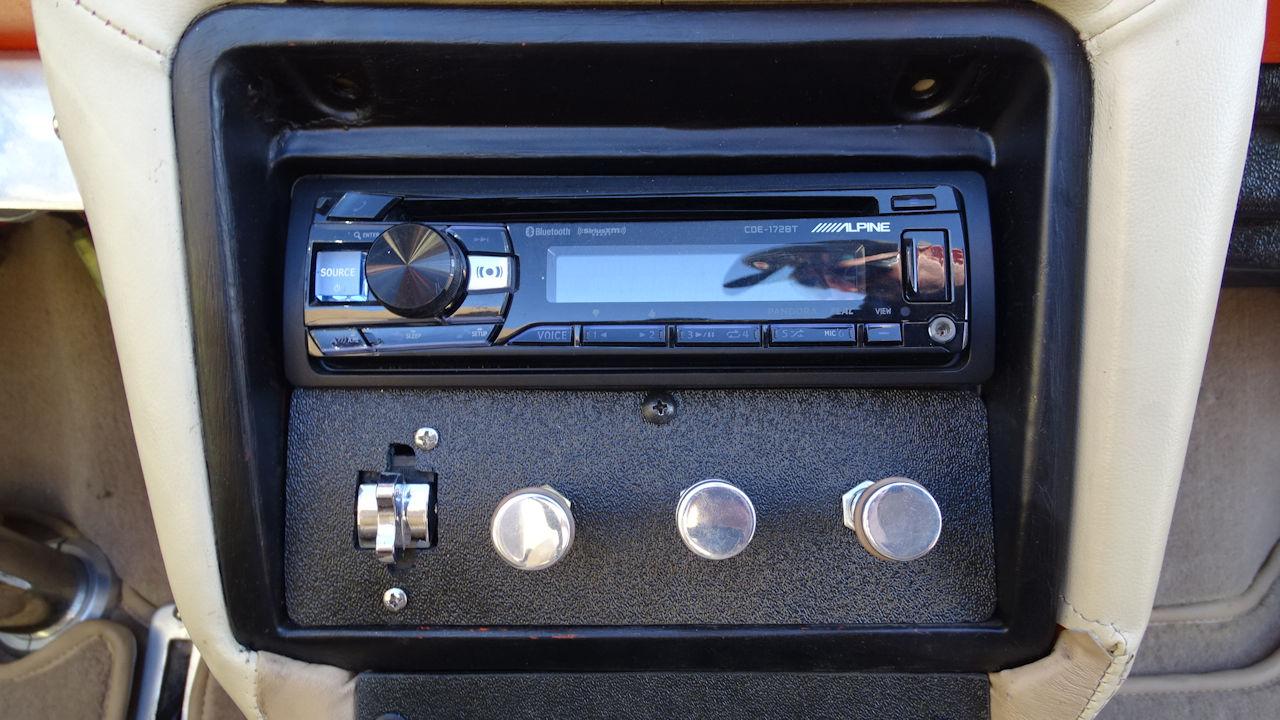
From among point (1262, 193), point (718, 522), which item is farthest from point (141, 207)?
point (1262, 193)

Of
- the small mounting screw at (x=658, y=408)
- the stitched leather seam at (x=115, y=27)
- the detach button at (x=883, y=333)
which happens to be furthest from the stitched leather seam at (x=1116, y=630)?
the stitched leather seam at (x=115, y=27)

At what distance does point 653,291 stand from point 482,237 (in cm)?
15

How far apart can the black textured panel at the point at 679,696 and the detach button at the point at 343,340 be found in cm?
30

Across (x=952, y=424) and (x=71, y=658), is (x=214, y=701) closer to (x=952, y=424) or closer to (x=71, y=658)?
(x=71, y=658)

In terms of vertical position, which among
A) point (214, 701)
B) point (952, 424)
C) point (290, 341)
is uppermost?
point (290, 341)

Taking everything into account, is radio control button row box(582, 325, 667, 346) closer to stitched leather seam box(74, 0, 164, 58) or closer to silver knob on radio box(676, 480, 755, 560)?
silver knob on radio box(676, 480, 755, 560)

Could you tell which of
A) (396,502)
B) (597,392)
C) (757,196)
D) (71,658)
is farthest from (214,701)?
(757,196)

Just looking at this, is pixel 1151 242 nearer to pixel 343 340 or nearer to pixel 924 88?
pixel 924 88

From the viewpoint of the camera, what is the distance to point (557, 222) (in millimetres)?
640

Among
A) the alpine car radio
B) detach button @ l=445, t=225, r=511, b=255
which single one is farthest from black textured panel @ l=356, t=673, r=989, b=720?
detach button @ l=445, t=225, r=511, b=255

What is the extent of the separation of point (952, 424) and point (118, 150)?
68 centimetres

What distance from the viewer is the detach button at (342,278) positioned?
2.05 feet

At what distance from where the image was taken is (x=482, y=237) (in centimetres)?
63

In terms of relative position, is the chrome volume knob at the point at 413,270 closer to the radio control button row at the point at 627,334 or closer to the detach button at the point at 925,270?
the radio control button row at the point at 627,334
